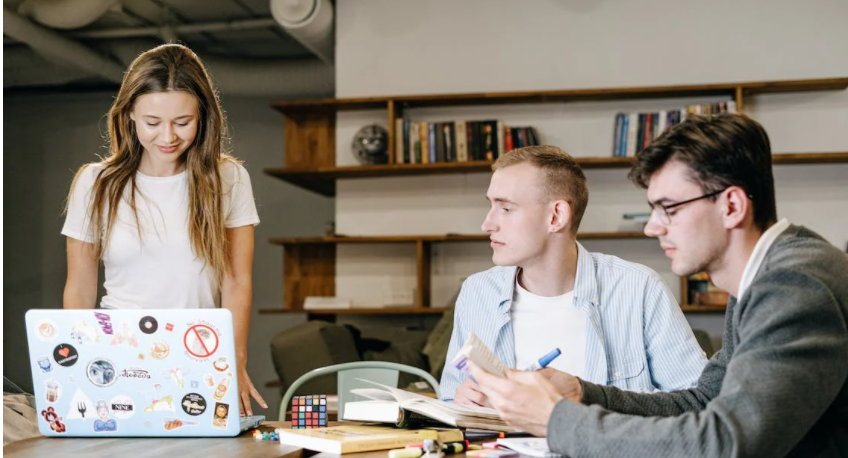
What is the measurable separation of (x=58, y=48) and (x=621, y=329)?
440cm

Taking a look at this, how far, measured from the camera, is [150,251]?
211cm

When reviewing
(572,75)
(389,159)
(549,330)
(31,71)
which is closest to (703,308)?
(572,75)

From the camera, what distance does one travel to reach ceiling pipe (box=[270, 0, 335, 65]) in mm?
5059

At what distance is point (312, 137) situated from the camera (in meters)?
5.31

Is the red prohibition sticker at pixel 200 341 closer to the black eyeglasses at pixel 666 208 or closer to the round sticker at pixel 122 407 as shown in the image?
the round sticker at pixel 122 407

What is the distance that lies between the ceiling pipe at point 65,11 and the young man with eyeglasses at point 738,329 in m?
4.49

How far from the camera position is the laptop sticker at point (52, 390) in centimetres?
154

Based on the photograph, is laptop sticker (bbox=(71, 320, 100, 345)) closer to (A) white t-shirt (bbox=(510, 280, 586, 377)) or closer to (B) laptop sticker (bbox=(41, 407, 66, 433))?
(B) laptop sticker (bbox=(41, 407, 66, 433))

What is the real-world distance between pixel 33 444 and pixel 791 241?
1.27 metres

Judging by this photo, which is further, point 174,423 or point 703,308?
point 703,308

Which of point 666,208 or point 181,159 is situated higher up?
point 181,159

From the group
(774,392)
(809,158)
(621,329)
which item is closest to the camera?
(774,392)

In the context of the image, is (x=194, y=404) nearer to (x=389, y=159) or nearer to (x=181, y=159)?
(x=181, y=159)

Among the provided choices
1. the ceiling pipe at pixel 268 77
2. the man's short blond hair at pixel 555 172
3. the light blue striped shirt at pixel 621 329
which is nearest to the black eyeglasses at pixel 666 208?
the light blue striped shirt at pixel 621 329
